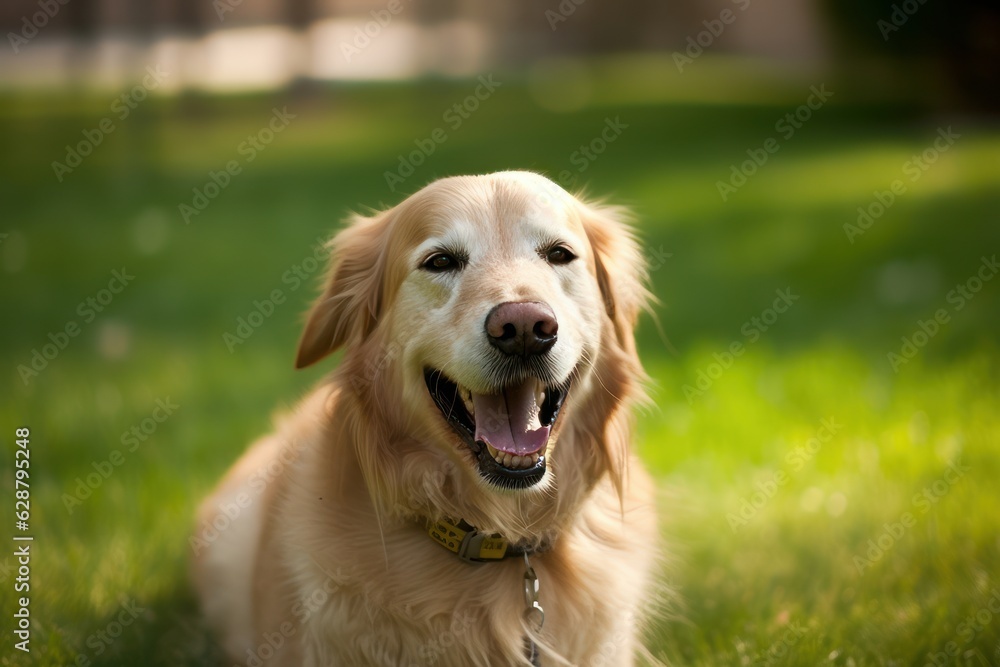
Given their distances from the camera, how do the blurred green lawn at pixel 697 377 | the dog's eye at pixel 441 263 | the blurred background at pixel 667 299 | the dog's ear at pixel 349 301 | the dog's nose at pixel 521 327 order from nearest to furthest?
the dog's nose at pixel 521 327
the dog's eye at pixel 441 263
the dog's ear at pixel 349 301
the blurred green lawn at pixel 697 377
the blurred background at pixel 667 299

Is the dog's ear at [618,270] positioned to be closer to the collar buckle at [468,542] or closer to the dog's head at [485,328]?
the dog's head at [485,328]

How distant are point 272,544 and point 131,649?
0.83m

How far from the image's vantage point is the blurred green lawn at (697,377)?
3746mm

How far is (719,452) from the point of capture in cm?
519

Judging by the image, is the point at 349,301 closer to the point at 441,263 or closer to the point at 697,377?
the point at 441,263

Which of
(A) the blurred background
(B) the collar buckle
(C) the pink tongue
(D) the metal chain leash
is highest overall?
(C) the pink tongue

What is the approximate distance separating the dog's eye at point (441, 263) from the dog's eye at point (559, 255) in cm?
29

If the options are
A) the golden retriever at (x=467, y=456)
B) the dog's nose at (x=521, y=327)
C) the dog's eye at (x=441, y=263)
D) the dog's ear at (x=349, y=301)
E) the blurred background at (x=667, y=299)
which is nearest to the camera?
the dog's nose at (x=521, y=327)

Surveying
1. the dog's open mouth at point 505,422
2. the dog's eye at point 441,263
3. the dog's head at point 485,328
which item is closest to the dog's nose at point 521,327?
the dog's head at point 485,328

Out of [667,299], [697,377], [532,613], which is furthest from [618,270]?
[667,299]

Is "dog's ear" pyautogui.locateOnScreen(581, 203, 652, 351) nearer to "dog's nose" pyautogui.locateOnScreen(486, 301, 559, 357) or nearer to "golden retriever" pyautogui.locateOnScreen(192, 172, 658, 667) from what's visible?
"golden retriever" pyautogui.locateOnScreen(192, 172, 658, 667)

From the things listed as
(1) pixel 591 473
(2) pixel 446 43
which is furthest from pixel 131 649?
(2) pixel 446 43

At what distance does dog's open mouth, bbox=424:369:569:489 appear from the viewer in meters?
2.70

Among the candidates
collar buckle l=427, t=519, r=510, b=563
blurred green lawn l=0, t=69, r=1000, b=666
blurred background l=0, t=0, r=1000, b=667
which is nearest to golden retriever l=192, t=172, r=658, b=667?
collar buckle l=427, t=519, r=510, b=563
